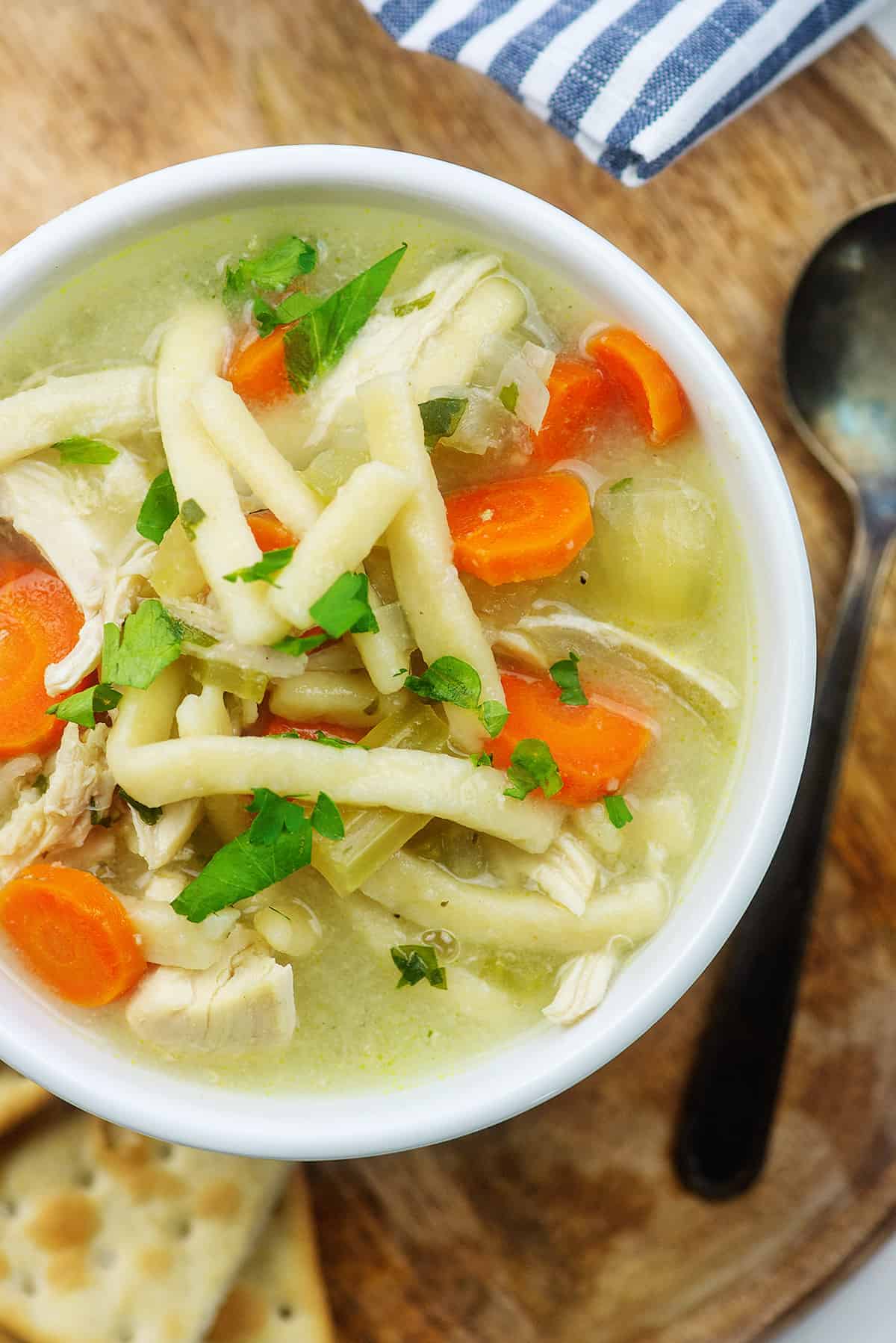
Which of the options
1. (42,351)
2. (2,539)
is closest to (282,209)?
(42,351)

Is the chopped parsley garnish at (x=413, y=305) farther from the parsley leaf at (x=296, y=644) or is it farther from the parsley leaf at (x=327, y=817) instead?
the parsley leaf at (x=327, y=817)

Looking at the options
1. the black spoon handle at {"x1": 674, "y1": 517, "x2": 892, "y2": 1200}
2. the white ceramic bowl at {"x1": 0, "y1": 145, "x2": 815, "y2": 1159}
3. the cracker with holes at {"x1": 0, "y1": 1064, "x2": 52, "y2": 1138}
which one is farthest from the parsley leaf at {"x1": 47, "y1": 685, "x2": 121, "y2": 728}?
the black spoon handle at {"x1": 674, "y1": 517, "x2": 892, "y2": 1200}

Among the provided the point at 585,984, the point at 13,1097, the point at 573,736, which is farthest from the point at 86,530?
the point at 13,1097

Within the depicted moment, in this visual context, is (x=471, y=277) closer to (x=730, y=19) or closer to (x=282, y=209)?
(x=282, y=209)

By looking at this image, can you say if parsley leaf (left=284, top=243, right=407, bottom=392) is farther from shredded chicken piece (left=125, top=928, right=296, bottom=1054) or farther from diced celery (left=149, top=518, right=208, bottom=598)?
shredded chicken piece (left=125, top=928, right=296, bottom=1054)

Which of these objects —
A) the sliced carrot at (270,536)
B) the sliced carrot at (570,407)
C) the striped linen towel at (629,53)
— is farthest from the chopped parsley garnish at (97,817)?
the striped linen towel at (629,53)

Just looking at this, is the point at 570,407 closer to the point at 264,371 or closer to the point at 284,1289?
the point at 264,371
